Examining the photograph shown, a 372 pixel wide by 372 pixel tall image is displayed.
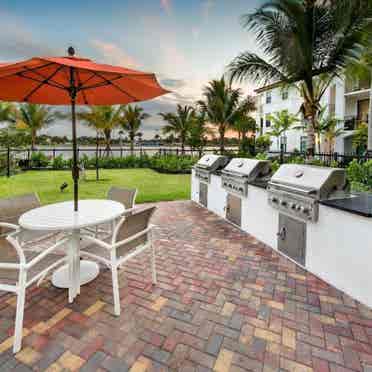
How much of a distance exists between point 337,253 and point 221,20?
789 cm

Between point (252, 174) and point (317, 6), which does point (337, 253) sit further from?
point (317, 6)

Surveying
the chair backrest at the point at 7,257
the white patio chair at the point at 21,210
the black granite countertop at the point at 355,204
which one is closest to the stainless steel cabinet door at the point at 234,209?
the black granite countertop at the point at 355,204

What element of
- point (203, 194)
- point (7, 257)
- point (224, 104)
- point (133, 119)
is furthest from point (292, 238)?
point (133, 119)

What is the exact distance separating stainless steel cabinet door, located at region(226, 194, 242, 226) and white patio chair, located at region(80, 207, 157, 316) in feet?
7.13

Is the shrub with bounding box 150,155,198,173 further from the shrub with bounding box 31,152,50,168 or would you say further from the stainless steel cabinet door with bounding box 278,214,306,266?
the stainless steel cabinet door with bounding box 278,214,306,266

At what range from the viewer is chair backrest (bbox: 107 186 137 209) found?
3285 millimetres

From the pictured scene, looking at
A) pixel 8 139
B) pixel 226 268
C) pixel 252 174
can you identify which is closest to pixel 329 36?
pixel 252 174

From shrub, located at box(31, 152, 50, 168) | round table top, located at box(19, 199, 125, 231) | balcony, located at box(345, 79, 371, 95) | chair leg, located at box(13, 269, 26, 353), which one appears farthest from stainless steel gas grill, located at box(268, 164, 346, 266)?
balcony, located at box(345, 79, 371, 95)

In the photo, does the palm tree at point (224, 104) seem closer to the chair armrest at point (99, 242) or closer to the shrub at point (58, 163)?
the shrub at point (58, 163)

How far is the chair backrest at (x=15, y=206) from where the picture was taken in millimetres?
2512

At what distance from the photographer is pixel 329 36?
5477 mm

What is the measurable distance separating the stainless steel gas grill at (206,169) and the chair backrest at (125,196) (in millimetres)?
2398

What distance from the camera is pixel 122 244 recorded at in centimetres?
218

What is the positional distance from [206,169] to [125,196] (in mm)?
2519
